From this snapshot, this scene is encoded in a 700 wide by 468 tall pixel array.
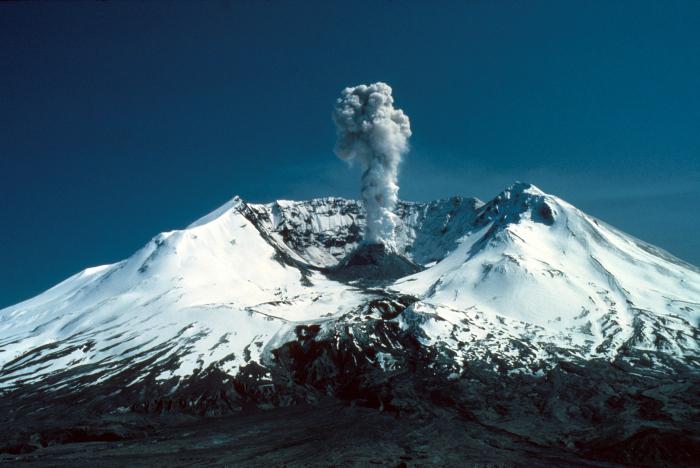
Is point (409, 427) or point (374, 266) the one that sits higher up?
point (374, 266)

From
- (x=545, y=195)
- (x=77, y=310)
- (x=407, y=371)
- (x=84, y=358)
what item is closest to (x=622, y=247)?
(x=545, y=195)

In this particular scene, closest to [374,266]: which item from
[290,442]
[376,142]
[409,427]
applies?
[376,142]

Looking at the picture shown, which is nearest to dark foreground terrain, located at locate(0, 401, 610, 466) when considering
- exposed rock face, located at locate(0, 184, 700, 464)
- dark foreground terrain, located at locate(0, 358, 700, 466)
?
dark foreground terrain, located at locate(0, 358, 700, 466)

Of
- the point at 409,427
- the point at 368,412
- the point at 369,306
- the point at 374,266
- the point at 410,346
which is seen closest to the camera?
the point at 409,427

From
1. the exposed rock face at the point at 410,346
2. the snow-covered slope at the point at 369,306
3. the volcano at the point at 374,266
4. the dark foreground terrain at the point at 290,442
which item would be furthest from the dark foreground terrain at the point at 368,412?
the volcano at the point at 374,266

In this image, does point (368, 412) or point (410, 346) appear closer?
point (368, 412)

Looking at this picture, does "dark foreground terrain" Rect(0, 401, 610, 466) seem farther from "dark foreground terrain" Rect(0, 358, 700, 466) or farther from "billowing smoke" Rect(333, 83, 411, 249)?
"billowing smoke" Rect(333, 83, 411, 249)

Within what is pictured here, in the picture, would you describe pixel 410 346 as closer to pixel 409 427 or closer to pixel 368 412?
pixel 368 412
